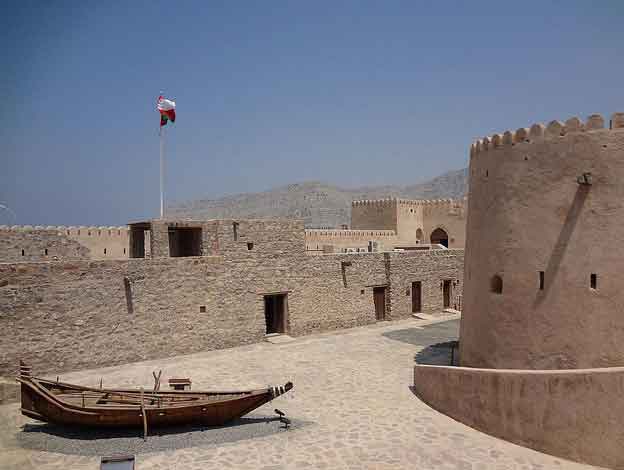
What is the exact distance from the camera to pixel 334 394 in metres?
10.9

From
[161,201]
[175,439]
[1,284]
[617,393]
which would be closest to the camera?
[617,393]

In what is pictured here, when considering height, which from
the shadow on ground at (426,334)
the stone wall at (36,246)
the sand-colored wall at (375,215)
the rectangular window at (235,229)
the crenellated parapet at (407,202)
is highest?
the crenellated parapet at (407,202)

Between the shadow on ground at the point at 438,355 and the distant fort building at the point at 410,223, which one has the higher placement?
the distant fort building at the point at 410,223

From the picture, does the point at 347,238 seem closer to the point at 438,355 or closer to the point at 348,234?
the point at 348,234

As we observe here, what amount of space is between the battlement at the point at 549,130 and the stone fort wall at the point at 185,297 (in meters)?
7.62

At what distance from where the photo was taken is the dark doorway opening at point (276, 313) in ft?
54.1

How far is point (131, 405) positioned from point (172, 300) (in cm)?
536

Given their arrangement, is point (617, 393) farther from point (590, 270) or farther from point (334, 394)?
point (334, 394)

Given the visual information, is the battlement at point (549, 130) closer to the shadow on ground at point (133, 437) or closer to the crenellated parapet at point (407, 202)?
the shadow on ground at point (133, 437)

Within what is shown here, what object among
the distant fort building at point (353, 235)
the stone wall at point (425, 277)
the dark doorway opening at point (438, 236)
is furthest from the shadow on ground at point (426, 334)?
the dark doorway opening at point (438, 236)

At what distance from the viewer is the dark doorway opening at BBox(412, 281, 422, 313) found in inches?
794

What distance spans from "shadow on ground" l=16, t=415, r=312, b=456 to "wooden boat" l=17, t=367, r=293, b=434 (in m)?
0.19

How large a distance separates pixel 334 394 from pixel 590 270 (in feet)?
18.3

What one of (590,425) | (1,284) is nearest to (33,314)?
(1,284)
